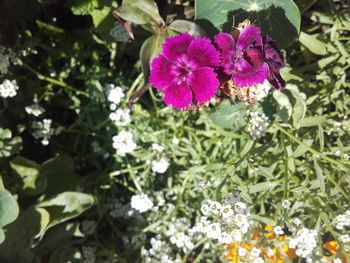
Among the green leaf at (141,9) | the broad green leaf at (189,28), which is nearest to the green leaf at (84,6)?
the green leaf at (141,9)

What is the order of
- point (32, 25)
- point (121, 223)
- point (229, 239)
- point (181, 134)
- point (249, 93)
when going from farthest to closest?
point (121, 223) < point (32, 25) < point (181, 134) < point (229, 239) < point (249, 93)

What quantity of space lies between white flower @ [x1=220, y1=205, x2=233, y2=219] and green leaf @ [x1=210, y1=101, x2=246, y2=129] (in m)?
0.27

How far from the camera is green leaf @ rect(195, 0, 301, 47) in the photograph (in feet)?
3.93

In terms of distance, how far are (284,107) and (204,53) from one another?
399mm

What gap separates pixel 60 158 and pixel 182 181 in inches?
15.2

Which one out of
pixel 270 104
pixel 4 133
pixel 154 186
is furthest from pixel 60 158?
pixel 270 104

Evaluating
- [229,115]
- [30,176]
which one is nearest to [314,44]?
[229,115]

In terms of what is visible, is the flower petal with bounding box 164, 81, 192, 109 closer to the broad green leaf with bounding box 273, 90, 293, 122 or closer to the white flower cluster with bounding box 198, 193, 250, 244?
the white flower cluster with bounding box 198, 193, 250, 244

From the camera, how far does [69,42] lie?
1.59m

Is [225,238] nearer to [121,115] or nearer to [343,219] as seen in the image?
[343,219]

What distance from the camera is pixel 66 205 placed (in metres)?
1.50

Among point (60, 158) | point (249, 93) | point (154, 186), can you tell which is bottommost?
point (154, 186)

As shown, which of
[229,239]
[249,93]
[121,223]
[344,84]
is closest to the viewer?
[249,93]

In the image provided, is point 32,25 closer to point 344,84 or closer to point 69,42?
point 69,42
